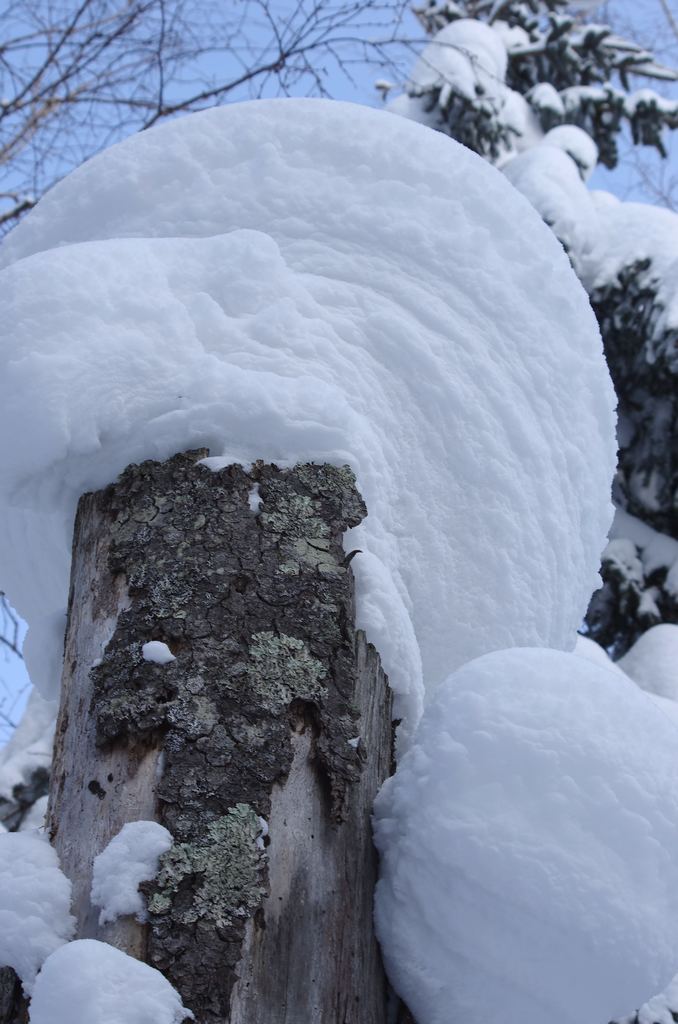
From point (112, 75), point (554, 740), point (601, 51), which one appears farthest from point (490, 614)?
point (601, 51)

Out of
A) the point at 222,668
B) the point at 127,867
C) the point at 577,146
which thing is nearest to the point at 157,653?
the point at 222,668

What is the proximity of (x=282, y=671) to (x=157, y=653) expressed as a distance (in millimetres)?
134

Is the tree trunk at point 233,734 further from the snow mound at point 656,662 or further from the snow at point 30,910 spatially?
the snow mound at point 656,662

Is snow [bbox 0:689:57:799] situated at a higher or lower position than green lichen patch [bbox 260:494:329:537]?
lower

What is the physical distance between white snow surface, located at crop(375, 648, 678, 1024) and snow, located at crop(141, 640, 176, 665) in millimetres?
295

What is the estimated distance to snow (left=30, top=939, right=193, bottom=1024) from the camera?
872 millimetres

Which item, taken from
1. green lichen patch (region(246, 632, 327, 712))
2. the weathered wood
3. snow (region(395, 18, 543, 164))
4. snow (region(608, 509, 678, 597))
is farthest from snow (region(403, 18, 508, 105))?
the weathered wood

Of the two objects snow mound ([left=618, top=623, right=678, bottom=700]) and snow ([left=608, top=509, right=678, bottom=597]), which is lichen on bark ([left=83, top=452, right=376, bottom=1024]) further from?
snow ([left=608, top=509, right=678, bottom=597])

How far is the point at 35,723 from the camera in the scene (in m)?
5.09

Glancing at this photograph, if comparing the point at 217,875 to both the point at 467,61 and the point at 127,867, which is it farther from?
the point at 467,61

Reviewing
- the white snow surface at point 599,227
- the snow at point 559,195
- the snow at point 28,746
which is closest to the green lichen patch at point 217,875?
the snow at point 28,746

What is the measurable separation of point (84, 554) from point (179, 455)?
168 mm

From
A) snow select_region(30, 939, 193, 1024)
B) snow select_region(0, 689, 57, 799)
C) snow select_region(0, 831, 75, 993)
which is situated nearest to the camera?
snow select_region(30, 939, 193, 1024)

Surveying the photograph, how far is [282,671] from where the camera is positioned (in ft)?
3.65
